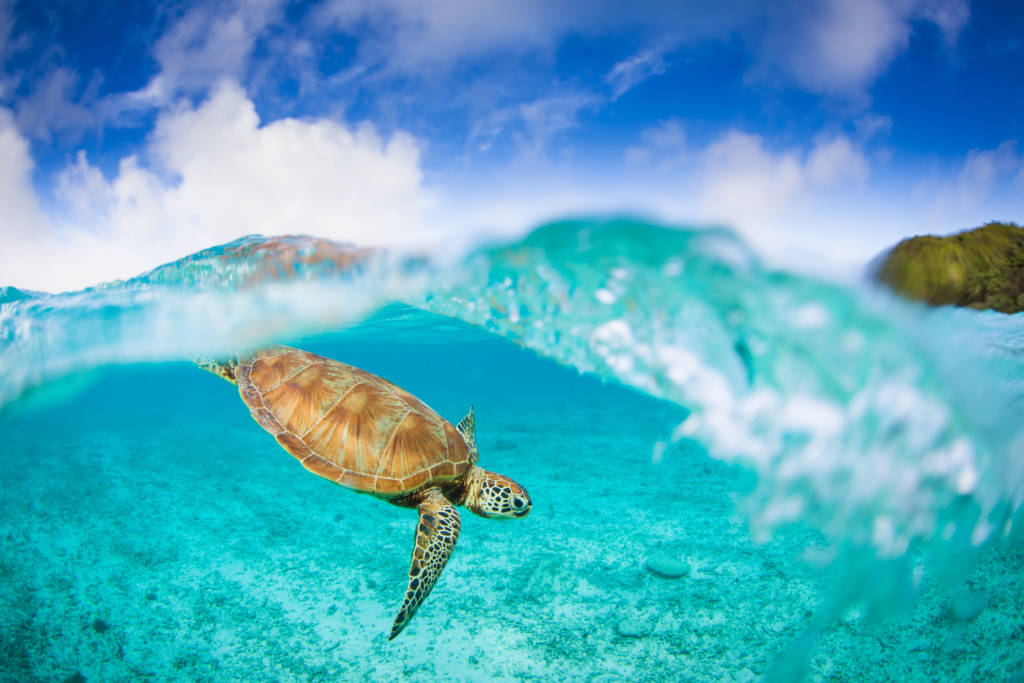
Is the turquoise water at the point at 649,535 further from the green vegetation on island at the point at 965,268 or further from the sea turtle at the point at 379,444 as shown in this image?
the sea turtle at the point at 379,444

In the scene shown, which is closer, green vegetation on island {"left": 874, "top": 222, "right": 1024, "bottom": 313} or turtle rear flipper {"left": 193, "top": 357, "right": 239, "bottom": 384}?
green vegetation on island {"left": 874, "top": 222, "right": 1024, "bottom": 313}

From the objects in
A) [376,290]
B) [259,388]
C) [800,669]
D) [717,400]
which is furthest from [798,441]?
[376,290]

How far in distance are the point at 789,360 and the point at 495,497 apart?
3822 millimetres

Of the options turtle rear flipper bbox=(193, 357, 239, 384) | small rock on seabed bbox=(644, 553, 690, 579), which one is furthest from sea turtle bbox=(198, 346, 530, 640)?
small rock on seabed bbox=(644, 553, 690, 579)

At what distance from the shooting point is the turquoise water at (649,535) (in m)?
4.43

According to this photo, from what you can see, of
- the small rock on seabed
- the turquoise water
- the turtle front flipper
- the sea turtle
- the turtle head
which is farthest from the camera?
the small rock on seabed

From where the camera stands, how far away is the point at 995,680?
4078 millimetres

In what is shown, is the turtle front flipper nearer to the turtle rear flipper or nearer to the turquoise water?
the turquoise water

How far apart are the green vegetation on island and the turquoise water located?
0.99ft

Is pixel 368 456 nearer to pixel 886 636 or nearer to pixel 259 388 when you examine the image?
pixel 259 388

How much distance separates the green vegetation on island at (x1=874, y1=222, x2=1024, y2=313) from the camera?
14.5 ft

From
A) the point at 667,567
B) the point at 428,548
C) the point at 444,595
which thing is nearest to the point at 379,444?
the point at 428,548

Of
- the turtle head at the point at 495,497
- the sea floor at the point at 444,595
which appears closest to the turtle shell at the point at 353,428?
the turtle head at the point at 495,497

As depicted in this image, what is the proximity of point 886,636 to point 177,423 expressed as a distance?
22.7 meters
